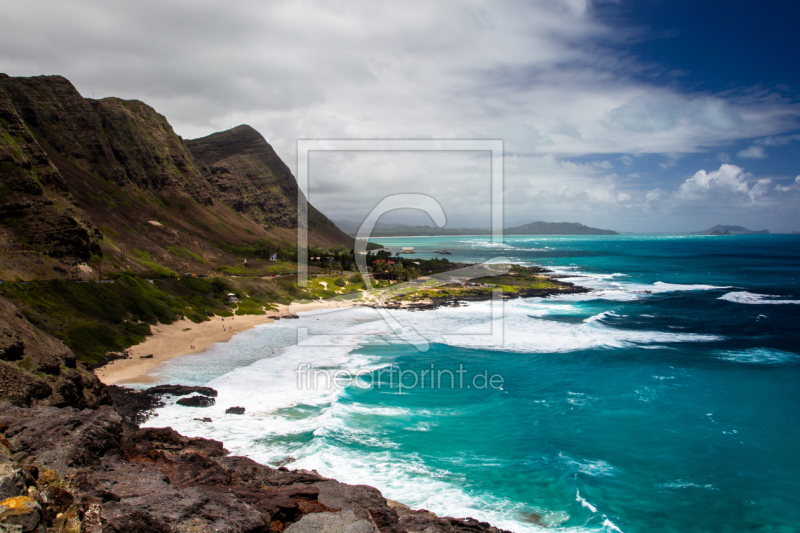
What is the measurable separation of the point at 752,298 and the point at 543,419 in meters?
55.7

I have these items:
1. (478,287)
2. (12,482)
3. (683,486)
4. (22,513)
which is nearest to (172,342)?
(12,482)

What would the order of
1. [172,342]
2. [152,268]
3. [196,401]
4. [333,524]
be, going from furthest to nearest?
[152,268]
[172,342]
[196,401]
[333,524]

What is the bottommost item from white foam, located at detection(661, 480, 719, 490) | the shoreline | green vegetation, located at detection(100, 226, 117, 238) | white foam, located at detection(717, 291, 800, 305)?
white foam, located at detection(661, 480, 719, 490)

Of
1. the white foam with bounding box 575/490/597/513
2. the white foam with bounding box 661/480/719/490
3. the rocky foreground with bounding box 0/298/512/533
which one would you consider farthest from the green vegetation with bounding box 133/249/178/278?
the white foam with bounding box 661/480/719/490

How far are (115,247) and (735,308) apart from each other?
78737mm

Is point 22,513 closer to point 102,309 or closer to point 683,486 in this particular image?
point 683,486

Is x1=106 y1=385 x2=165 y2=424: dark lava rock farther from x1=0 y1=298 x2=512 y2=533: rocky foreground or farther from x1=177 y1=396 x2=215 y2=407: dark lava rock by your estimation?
x1=0 y1=298 x2=512 y2=533: rocky foreground

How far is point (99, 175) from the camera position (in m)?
82.9

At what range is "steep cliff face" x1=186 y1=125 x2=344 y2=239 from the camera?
134125 mm

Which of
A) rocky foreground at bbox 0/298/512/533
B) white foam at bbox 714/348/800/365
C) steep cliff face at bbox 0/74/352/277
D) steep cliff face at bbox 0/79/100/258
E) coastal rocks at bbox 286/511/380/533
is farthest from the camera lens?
steep cliff face at bbox 0/74/352/277

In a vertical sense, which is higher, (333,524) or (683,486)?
(333,524)

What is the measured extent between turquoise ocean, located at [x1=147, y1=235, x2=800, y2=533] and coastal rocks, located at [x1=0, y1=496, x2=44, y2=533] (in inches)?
454

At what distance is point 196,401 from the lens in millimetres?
23016

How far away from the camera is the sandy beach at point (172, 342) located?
27.1 metres
